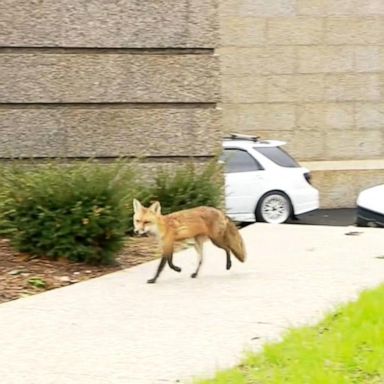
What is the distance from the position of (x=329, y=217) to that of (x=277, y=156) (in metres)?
2.34

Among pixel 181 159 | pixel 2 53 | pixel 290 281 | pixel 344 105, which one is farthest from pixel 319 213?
pixel 290 281

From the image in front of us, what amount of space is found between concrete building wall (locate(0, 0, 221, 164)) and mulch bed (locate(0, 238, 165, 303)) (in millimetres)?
1710

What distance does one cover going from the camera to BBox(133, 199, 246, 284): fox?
830cm

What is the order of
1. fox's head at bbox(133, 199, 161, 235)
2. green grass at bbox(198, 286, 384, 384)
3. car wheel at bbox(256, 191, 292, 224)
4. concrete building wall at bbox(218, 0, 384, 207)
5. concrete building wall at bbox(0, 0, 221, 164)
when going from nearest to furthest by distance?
green grass at bbox(198, 286, 384, 384), fox's head at bbox(133, 199, 161, 235), concrete building wall at bbox(0, 0, 221, 164), car wheel at bbox(256, 191, 292, 224), concrete building wall at bbox(218, 0, 384, 207)

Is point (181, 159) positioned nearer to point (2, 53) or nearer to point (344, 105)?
point (2, 53)

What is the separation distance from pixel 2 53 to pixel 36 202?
8.74 ft

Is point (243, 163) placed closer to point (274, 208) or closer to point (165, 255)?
point (274, 208)

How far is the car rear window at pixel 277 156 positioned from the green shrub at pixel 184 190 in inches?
247

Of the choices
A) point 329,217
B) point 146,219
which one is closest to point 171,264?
point 146,219

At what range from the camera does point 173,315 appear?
7.34 m

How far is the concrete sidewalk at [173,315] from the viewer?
5988mm

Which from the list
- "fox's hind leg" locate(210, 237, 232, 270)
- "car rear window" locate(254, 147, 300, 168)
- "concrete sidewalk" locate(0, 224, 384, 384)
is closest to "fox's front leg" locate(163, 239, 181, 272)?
"concrete sidewalk" locate(0, 224, 384, 384)

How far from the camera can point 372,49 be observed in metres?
21.3

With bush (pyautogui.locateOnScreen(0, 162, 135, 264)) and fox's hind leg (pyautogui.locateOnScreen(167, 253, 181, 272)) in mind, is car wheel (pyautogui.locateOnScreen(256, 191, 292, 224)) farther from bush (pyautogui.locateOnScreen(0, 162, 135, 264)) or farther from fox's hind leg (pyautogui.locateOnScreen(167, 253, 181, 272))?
fox's hind leg (pyautogui.locateOnScreen(167, 253, 181, 272))
